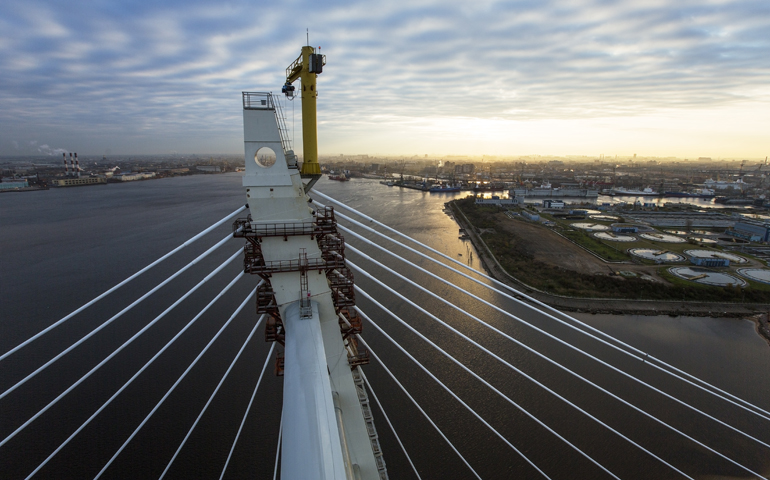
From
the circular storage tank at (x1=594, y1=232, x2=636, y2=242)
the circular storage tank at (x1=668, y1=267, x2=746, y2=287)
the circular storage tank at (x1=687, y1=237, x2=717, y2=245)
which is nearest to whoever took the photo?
the circular storage tank at (x1=668, y1=267, x2=746, y2=287)

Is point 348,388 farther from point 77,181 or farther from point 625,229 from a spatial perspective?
point 77,181

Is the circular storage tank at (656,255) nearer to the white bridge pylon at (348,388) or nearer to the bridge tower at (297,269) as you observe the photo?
the white bridge pylon at (348,388)

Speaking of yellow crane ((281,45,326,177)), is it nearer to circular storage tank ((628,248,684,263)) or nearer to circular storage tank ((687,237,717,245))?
circular storage tank ((628,248,684,263))

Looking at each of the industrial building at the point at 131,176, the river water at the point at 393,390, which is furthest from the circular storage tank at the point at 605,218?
the industrial building at the point at 131,176

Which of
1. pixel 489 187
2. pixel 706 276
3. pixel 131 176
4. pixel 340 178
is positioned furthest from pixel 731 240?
pixel 131 176

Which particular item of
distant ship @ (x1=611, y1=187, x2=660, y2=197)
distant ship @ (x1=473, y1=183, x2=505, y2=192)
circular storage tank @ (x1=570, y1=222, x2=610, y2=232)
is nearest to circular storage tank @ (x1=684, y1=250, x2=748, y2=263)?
circular storage tank @ (x1=570, y1=222, x2=610, y2=232)

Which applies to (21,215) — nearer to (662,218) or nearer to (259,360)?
(259,360)

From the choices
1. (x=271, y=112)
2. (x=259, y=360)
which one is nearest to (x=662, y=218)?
(x=259, y=360)
